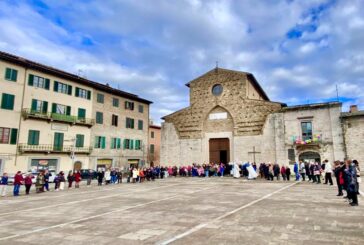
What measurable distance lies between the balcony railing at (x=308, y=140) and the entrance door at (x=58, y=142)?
24303 millimetres

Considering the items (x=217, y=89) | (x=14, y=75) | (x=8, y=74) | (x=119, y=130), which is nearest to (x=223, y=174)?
(x=217, y=89)

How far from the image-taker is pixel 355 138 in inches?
970

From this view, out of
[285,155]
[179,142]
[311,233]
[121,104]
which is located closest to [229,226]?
[311,233]

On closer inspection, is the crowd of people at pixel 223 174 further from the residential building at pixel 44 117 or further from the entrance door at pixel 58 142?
the entrance door at pixel 58 142

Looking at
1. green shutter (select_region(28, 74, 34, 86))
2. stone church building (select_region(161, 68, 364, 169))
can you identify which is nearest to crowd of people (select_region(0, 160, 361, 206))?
stone church building (select_region(161, 68, 364, 169))

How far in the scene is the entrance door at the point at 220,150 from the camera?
3126cm

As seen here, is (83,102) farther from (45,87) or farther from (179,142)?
(179,142)

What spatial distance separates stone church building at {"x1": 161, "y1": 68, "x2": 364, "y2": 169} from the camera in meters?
25.5

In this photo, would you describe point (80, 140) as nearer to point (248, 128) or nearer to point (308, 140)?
point (248, 128)

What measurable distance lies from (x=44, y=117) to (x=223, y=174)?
762 inches

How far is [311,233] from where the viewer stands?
6.06 metres

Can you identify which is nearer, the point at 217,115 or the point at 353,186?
the point at 353,186

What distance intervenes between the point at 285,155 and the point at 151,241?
24.2 metres

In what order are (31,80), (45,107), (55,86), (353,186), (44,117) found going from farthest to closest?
(55,86), (45,107), (44,117), (31,80), (353,186)
